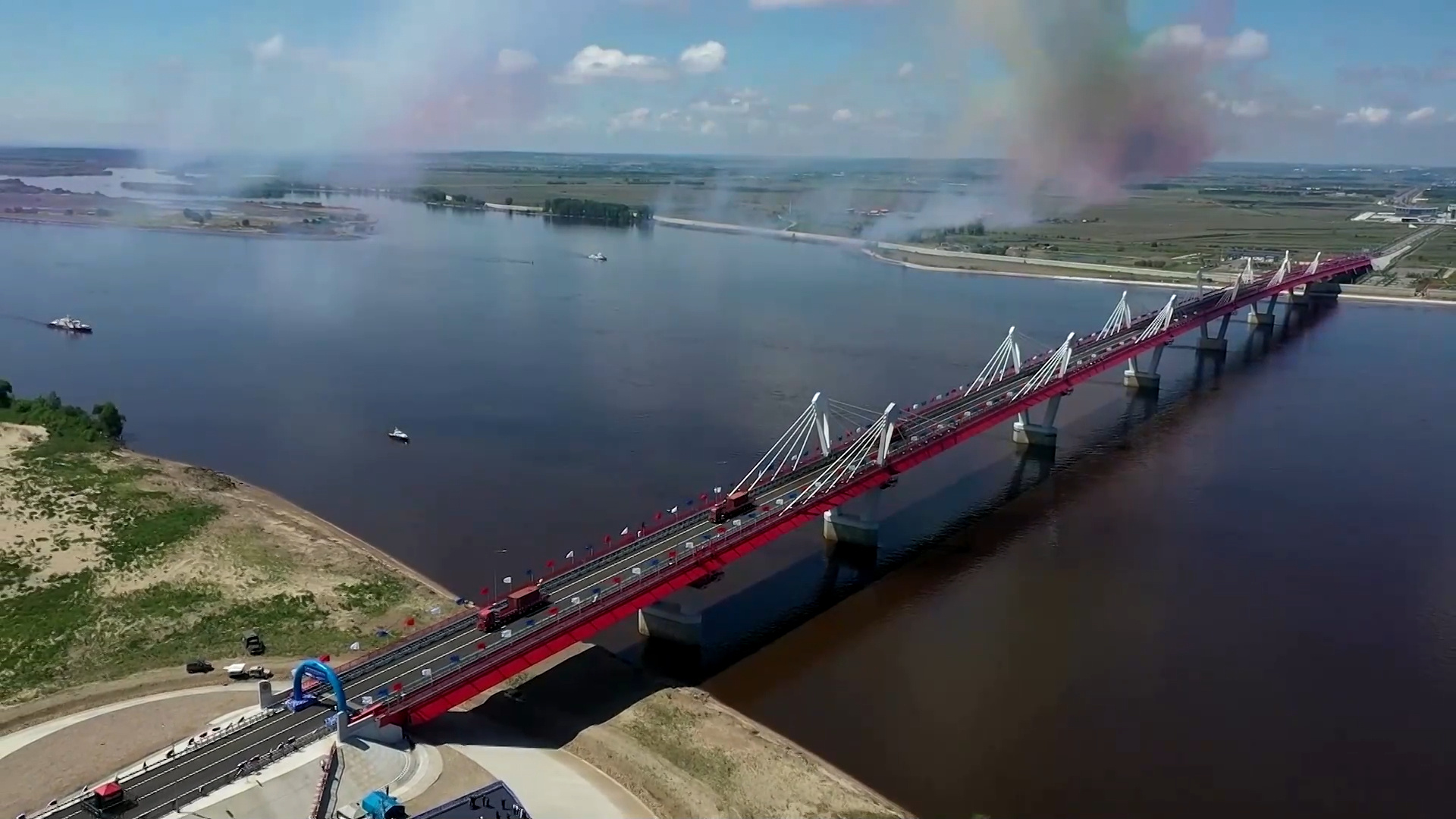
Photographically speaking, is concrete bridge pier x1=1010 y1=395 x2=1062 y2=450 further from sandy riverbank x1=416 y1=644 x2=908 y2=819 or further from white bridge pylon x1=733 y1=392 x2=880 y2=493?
sandy riverbank x1=416 y1=644 x2=908 y2=819

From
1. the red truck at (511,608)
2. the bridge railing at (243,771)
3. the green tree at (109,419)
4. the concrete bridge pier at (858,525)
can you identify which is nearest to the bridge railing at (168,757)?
the bridge railing at (243,771)

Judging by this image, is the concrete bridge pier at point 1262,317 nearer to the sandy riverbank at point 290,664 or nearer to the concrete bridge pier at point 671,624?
the concrete bridge pier at point 671,624

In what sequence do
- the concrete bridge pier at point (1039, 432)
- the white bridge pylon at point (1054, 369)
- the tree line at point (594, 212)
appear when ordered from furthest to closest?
the tree line at point (594, 212) < the concrete bridge pier at point (1039, 432) < the white bridge pylon at point (1054, 369)

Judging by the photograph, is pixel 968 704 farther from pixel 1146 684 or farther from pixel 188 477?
pixel 188 477

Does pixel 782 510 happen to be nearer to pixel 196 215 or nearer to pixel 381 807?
pixel 381 807

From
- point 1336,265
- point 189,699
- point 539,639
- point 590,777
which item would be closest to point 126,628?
point 189,699

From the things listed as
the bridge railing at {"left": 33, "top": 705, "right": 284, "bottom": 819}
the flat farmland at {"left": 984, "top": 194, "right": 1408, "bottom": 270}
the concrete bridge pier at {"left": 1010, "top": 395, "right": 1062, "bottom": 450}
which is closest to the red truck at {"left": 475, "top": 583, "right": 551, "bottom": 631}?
the bridge railing at {"left": 33, "top": 705, "right": 284, "bottom": 819}
